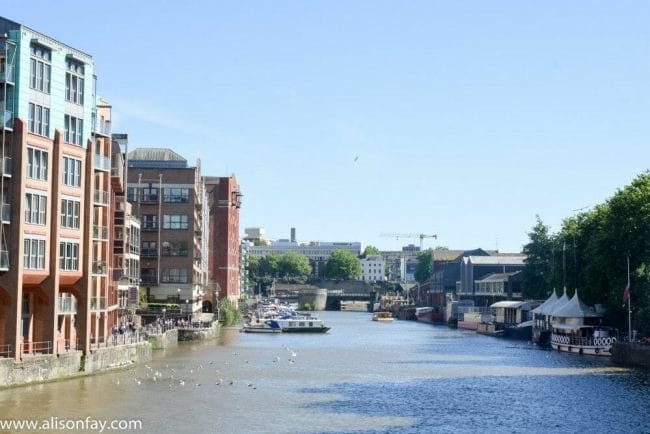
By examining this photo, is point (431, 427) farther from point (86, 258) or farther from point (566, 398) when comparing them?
point (86, 258)

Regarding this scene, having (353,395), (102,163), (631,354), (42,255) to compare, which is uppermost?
(102,163)

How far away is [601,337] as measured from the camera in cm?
11475

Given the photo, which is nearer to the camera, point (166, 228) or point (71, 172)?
point (71, 172)

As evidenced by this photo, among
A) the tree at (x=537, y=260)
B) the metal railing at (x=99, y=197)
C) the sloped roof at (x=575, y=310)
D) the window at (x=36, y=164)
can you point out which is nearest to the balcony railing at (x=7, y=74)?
the window at (x=36, y=164)

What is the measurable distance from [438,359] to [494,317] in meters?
80.5

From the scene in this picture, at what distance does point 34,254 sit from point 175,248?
89472 mm

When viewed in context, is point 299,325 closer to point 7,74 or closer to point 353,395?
point 353,395

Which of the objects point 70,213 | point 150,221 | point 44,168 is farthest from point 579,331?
point 44,168

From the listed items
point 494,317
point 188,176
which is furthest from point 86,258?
point 494,317

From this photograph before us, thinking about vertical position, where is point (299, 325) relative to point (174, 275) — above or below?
below

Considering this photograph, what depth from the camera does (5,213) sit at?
67.8 meters

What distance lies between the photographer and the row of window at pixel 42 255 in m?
69.7

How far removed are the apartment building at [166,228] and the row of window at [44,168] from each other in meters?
81.7

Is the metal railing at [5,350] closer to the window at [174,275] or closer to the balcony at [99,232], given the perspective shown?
the balcony at [99,232]
